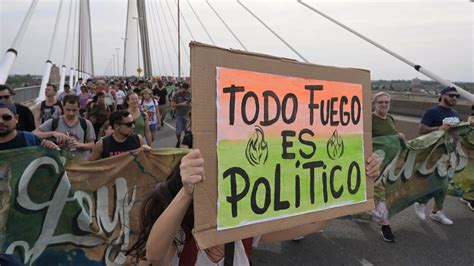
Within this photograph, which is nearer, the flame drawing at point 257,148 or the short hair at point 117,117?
the flame drawing at point 257,148

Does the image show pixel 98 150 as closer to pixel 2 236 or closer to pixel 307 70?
pixel 2 236

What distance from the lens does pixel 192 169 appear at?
4.60 ft

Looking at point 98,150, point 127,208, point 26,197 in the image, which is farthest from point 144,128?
point 26,197

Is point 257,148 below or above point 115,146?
above

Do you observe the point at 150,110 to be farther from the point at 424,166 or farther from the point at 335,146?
the point at 335,146

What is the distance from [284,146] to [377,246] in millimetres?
3341

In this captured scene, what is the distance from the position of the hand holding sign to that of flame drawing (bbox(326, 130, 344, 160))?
2.50 feet

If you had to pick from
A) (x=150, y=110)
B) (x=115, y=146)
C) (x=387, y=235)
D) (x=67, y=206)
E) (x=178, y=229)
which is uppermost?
(x=150, y=110)

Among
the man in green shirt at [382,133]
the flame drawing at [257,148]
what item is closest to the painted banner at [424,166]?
the man in green shirt at [382,133]

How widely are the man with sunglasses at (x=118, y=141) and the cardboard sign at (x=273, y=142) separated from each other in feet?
10.0

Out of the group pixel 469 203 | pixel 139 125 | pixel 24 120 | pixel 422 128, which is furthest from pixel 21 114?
pixel 469 203

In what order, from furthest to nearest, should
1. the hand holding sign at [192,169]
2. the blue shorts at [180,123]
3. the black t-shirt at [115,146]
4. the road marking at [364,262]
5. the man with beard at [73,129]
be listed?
the blue shorts at [180,123] < the man with beard at [73,129] < the black t-shirt at [115,146] < the road marking at [364,262] < the hand holding sign at [192,169]

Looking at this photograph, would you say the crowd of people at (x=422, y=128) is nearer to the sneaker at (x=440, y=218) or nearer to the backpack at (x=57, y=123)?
the sneaker at (x=440, y=218)

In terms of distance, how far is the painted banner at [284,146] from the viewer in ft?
5.08
